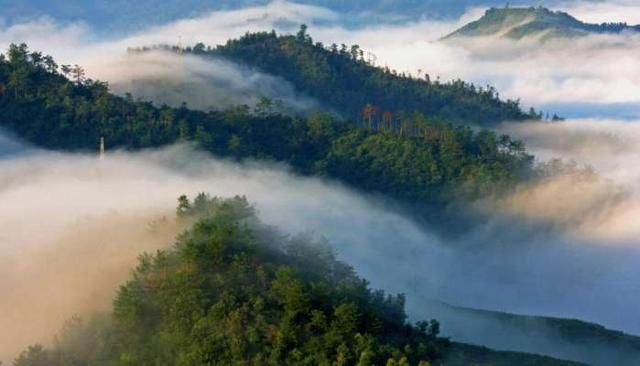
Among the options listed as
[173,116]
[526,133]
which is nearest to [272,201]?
[173,116]

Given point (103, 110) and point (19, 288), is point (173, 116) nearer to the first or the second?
point (103, 110)

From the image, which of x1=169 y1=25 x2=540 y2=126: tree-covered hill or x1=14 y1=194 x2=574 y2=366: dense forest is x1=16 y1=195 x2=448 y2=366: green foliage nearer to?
x1=14 y1=194 x2=574 y2=366: dense forest

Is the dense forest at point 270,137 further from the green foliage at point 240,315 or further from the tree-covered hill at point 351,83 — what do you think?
the green foliage at point 240,315

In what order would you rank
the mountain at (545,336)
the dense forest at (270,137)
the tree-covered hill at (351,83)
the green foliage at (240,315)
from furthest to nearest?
1. the tree-covered hill at (351,83)
2. the dense forest at (270,137)
3. the mountain at (545,336)
4. the green foliage at (240,315)

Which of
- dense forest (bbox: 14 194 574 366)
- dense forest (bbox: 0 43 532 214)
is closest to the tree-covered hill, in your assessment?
dense forest (bbox: 0 43 532 214)

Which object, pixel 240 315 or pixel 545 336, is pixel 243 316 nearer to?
pixel 240 315

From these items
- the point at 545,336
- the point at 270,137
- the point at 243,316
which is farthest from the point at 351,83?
the point at 243,316

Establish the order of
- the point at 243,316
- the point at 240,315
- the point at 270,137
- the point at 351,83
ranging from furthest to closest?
the point at 351,83 → the point at 270,137 → the point at 243,316 → the point at 240,315

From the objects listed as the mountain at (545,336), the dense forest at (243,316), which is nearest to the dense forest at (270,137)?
the mountain at (545,336)
